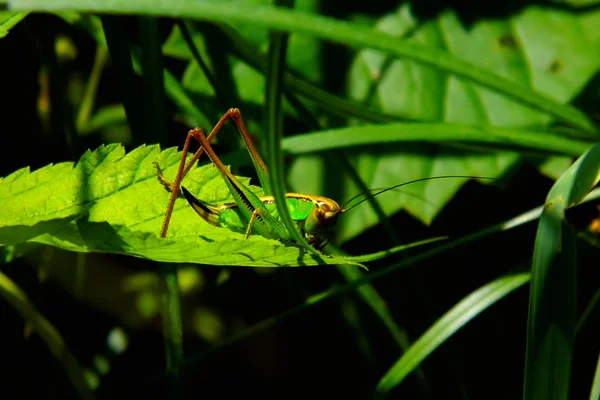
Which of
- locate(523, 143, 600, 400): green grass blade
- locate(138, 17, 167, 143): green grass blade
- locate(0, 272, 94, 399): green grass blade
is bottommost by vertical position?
locate(0, 272, 94, 399): green grass blade

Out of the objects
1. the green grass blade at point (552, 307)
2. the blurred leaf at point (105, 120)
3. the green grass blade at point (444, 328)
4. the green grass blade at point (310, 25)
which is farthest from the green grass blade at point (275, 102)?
the blurred leaf at point (105, 120)

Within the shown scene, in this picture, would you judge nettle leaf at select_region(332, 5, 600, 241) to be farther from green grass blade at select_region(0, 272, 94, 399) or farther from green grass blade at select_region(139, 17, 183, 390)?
green grass blade at select_region(0, 272, 94, 399)

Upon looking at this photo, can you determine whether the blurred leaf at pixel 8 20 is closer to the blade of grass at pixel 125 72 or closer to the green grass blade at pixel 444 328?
the blade of grass at pixel 125 72

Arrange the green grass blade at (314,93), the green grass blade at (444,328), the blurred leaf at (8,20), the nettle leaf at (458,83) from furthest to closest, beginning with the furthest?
the nettle leaf at (458,83) → the green grass blade at (314,93) → the green grass blade at (444,328) → the blurred leaf at (8,20)

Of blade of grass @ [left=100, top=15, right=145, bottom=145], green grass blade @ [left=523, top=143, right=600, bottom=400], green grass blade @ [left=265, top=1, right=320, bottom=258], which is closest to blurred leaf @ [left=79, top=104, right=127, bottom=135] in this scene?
blade of grass @ [left=100, top=15, right=145, bottom=145]

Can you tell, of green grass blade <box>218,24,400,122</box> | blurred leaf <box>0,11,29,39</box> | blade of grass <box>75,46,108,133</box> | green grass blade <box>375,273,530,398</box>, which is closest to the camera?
blurred leaf <box>0,11,29,39</box>

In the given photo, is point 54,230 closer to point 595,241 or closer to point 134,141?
point 134,141

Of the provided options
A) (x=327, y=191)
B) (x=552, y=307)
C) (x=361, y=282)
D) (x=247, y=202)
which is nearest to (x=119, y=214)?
(x=247, y=202)
